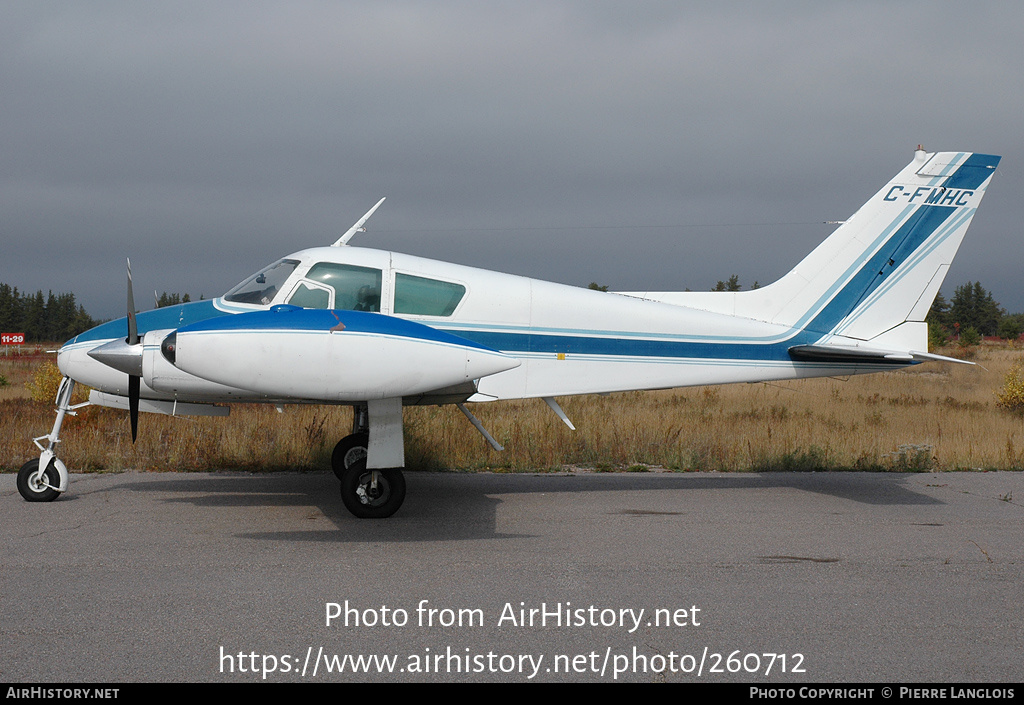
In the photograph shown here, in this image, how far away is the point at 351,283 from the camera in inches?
316

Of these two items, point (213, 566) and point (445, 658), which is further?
point (213, 566)

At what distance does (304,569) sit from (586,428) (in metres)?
7.94

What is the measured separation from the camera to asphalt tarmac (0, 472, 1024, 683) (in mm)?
4078

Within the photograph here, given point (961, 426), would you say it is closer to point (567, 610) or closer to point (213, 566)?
point (567, 610)

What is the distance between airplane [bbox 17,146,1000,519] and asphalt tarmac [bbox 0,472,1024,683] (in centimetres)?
96

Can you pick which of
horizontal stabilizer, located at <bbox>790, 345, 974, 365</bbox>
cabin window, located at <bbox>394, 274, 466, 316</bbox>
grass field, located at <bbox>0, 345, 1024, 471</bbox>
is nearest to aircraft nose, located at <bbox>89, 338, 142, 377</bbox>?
cabin window, located at <bbox>394, 274, 466, 316</bbox>

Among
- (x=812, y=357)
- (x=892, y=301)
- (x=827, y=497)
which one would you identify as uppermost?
(x=892, y=301)

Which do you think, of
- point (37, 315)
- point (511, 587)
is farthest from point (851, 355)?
point (37, 315)

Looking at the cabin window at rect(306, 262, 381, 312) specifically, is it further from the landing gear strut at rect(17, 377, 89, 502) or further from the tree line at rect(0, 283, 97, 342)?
the tree line at rect(0, 283, 97, 342)

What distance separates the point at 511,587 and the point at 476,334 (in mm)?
3402

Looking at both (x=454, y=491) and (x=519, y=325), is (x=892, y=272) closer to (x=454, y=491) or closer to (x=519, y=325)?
(x=519, y=325)
